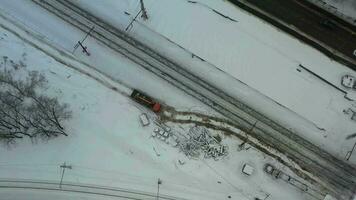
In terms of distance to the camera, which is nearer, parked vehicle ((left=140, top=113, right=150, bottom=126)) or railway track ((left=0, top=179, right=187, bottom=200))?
railway track ((left=0, top=179, right=187, bottom=200))

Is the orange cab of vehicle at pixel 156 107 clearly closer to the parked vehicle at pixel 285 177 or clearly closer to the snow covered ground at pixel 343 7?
the parked vehicle at pixel 285 177

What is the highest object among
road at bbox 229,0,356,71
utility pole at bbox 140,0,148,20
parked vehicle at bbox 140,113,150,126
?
road at bbox 229,0,356,71

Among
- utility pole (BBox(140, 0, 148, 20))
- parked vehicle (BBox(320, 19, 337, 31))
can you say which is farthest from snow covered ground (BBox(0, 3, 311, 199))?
parked vehicle (BBox(320, 19, 337, 31))

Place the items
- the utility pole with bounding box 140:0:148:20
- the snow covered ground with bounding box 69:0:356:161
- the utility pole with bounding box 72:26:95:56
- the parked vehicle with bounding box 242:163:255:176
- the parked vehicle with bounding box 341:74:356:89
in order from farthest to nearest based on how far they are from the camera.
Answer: the utility pole with bounding box 140:0:148:20 < the utility pole with bounding box 72:26:95:56 < the parked vehicle with bounding box 341:74:356:89 < the snow covered ground with bounding box 69:0:356:161 < the parked vehicle with bounding box 242:163:255:176

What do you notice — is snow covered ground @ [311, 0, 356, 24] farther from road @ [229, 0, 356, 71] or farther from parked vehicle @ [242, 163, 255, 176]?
parked vehicle @ [242, 163, 255, 176]

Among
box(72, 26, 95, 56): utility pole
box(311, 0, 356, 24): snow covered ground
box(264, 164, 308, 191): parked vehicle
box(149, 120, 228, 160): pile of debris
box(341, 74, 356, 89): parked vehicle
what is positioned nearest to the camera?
box(264, 164, 308, 191): parked vehicle

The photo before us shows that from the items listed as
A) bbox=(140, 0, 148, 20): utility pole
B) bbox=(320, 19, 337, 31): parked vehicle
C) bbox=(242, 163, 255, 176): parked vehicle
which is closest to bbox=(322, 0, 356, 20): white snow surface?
bbox=(320, 19, 337, 31): parked vehicle

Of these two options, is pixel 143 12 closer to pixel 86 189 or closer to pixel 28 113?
pixel 28 113

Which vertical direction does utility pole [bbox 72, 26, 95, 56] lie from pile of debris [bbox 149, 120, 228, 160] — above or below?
above
